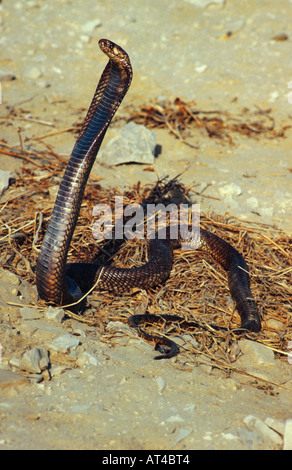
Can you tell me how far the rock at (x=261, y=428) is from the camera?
2.66 m

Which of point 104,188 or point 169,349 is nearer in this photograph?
point 169,349

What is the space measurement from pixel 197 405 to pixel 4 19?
29.3ft

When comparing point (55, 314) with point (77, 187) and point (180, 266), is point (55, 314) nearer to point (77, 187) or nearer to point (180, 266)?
point (77, 187)

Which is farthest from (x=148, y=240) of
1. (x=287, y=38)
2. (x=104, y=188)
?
(x=287, y=38)

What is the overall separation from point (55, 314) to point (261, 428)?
1.50 metres

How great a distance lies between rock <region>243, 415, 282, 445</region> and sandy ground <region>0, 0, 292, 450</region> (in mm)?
26

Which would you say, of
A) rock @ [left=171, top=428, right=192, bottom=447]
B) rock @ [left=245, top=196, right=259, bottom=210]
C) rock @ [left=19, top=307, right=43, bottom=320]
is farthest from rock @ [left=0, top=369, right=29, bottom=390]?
rock @ [left=245, top=196, right=259, bottom=210]

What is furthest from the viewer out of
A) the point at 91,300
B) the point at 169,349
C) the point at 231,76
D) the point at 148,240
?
the point at 231,76

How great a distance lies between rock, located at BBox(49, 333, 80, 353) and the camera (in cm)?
313

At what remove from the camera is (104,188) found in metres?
5.71

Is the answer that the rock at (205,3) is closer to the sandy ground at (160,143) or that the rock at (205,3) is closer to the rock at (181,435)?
the sandy ground at (160,143)

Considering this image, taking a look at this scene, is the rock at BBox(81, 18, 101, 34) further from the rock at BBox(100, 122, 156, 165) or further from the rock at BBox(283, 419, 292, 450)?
the rock at BBox(283, 419, 292, 450)

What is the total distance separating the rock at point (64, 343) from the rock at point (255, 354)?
1141 mm
